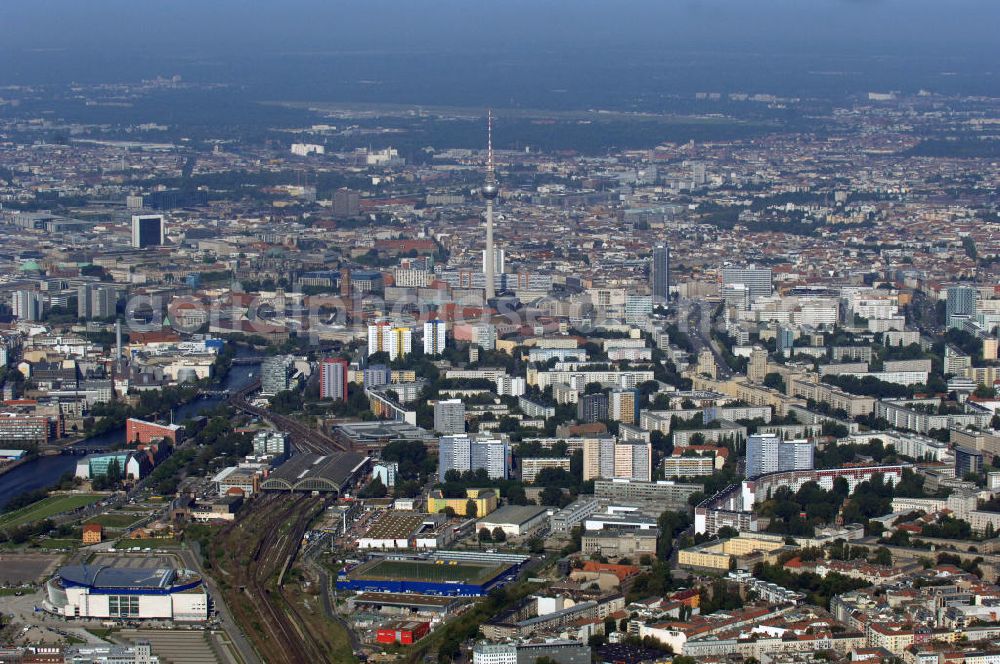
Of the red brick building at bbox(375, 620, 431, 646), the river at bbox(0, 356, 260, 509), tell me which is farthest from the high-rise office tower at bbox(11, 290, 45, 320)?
the red brick building at bbox(375, 620, 431, 646)

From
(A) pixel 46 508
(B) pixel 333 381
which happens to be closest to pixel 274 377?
(B) pixel 333 381

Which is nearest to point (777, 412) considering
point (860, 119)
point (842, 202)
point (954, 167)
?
point (842, 202)

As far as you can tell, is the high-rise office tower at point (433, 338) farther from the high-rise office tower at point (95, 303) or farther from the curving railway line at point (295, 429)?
the high-rise office tower at point (95, 303)

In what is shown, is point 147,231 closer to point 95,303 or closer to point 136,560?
point 95,303

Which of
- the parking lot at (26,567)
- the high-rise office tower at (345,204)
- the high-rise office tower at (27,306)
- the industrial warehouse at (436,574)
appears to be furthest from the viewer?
the high-rise office tower at (345,204)

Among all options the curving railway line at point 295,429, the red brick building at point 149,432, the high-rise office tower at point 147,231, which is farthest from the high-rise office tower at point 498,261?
the red brick building at point 149,432
